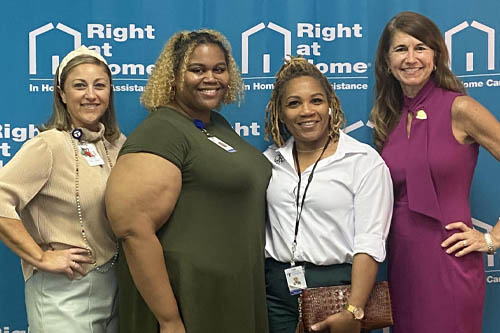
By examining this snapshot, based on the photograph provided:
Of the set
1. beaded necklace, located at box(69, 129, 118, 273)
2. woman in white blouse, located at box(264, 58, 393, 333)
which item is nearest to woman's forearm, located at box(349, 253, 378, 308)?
woman in white blouse, located at box(264, 58, 393, 333)

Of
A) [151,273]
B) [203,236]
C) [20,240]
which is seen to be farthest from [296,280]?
[20,240]

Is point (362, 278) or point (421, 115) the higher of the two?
point (421, 115)

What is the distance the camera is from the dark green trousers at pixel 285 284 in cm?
206

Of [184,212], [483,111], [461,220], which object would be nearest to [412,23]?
[483,111]

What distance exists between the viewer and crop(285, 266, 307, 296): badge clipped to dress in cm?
205

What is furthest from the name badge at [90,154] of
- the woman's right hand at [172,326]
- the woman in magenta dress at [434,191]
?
the woman in magenta dress at [434,191]

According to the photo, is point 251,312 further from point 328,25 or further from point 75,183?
point 328,25

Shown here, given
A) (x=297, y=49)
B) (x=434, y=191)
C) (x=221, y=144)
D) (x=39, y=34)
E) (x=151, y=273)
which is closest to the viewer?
(x=151, y=273)

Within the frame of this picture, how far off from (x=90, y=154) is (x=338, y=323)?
1.05m

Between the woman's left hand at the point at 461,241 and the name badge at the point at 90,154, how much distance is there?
4.23ft

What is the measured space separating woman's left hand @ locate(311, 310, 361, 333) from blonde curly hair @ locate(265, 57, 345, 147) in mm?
653

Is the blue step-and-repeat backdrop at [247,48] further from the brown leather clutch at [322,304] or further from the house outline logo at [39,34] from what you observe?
the brown leather clutch at [322,304]

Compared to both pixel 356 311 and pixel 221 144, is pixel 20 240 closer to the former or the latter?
pixel 221 144

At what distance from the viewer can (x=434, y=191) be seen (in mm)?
2131
